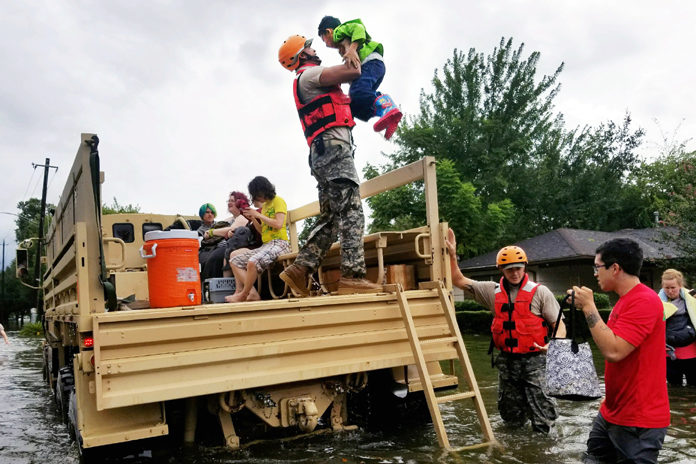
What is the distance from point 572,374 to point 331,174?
2141mm

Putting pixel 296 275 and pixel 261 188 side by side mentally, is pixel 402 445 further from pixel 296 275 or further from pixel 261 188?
pixel 261 188

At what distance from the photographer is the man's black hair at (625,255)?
11.3 feet

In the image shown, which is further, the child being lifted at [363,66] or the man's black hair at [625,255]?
the child being lifted at [363,66]

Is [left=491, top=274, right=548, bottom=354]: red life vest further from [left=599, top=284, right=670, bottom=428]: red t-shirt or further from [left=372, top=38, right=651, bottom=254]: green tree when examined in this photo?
[left=372, top=38, right=651, bottom=254]: green tree

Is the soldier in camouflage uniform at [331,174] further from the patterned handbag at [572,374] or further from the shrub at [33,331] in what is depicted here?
the shrub at [33,331]

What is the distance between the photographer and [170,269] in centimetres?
397

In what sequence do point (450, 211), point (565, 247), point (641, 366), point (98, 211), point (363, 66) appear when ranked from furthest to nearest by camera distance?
point (450, 211), point (565, 247), point (363, 66), point (98, 211), point (641, 366)

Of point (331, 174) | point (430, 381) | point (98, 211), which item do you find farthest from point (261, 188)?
point (430, 381)

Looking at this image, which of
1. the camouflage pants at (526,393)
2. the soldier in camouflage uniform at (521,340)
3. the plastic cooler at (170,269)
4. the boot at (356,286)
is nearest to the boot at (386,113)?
the soldier in camouflage uniform at (521,340)

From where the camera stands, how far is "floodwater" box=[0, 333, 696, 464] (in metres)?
4.11

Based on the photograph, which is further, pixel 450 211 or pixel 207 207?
pixel 450 211

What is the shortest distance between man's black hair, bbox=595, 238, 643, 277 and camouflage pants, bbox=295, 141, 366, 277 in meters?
1.72

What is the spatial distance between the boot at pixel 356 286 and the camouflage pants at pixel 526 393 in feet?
4.21

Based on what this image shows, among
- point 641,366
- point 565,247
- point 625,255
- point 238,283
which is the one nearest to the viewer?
point 641,366
